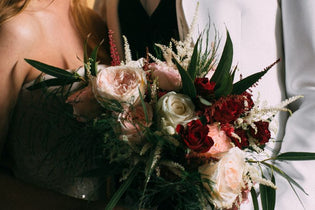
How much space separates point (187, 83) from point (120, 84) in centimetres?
13

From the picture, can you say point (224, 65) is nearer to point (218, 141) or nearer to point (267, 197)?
point (218, 141)

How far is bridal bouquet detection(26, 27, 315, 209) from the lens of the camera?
595mm

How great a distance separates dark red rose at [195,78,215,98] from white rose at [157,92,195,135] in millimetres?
26

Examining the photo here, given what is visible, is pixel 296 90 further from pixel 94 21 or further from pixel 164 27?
pixel 94 21

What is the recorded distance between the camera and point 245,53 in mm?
1225

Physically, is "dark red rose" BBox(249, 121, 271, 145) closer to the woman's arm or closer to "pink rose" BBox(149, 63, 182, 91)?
"pink rose" BBox(149, 63, 182, 91)

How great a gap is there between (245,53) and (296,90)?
0.73ft

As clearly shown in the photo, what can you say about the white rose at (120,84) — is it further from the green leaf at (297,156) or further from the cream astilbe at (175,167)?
the green leaf at (297,156)

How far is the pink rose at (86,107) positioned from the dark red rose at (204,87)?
0.19 metres

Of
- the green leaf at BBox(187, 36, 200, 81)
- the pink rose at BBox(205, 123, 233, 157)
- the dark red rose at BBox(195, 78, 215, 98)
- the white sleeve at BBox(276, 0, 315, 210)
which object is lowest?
the white sleeve at BBox(276, 0, 315, 210)

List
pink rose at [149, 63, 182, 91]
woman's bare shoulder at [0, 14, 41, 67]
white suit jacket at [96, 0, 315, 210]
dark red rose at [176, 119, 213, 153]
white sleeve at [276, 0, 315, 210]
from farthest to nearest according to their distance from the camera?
1. white suit jacket at [96, 0, 315, 210]
2. white sleeve at [276, 0, 315, 210]
3. woman's bare shoulder at [0, 14, 41, 67]
4. pink rose at [149, 63, 182, 91]
5. dark red rose at [176, 119, 213, 153]

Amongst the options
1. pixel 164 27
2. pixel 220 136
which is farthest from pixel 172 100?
pixel 164 27

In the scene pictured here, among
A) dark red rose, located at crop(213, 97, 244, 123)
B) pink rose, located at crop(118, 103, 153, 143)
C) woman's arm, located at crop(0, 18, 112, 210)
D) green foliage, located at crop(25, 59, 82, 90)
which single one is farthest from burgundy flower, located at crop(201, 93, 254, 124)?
woman's arm, located at crop(0, 18, 112, 210)

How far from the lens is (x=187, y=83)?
2.09ft
